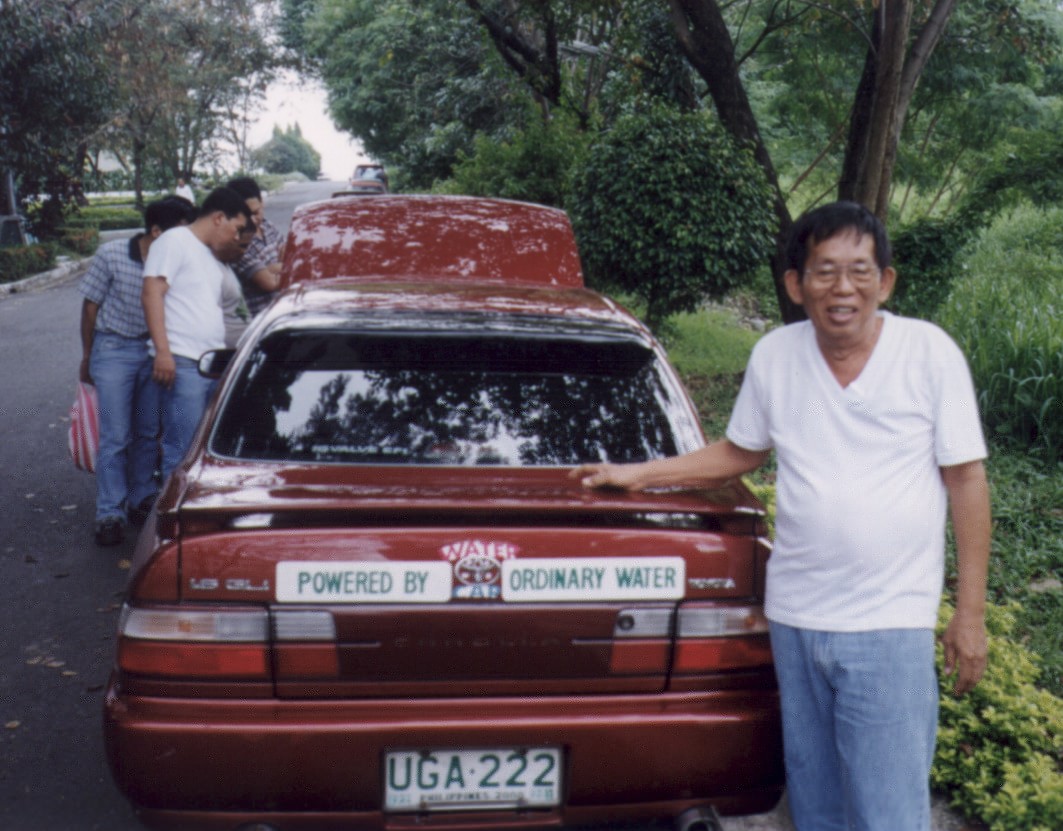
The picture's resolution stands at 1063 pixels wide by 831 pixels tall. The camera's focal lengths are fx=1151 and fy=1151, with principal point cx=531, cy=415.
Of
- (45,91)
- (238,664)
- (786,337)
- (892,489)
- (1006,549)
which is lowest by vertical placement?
(1006,549)

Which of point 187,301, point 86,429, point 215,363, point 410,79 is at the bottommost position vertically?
point 86,429

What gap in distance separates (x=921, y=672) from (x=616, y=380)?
1.24 meters

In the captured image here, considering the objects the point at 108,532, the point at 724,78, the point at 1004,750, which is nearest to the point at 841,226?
the point at 1004,750

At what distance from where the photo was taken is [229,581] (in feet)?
8.29

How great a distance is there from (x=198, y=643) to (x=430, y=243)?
8.52 ft

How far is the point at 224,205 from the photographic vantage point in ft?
19.0

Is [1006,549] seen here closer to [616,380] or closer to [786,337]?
[616,380]

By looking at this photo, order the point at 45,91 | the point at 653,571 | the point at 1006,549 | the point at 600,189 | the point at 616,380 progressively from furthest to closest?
the point at 45,91, the point at 600,189, the point at 1006,549, the point at 616,380, the point at 653,571

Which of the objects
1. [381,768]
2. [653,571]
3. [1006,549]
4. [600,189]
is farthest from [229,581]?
[600,189]

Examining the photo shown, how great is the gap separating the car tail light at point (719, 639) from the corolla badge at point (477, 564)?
1.45ft

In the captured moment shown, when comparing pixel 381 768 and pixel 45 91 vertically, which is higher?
pixel 45 91

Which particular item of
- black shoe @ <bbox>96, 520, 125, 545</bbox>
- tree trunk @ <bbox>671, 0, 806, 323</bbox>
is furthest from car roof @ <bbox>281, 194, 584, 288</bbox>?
tree trunk @ <bbox>671, 0, 806, 323</bbox>

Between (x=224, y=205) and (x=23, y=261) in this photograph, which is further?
(x=23, y=261)

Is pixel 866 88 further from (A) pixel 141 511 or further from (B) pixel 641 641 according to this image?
(B) pixel 641 641
